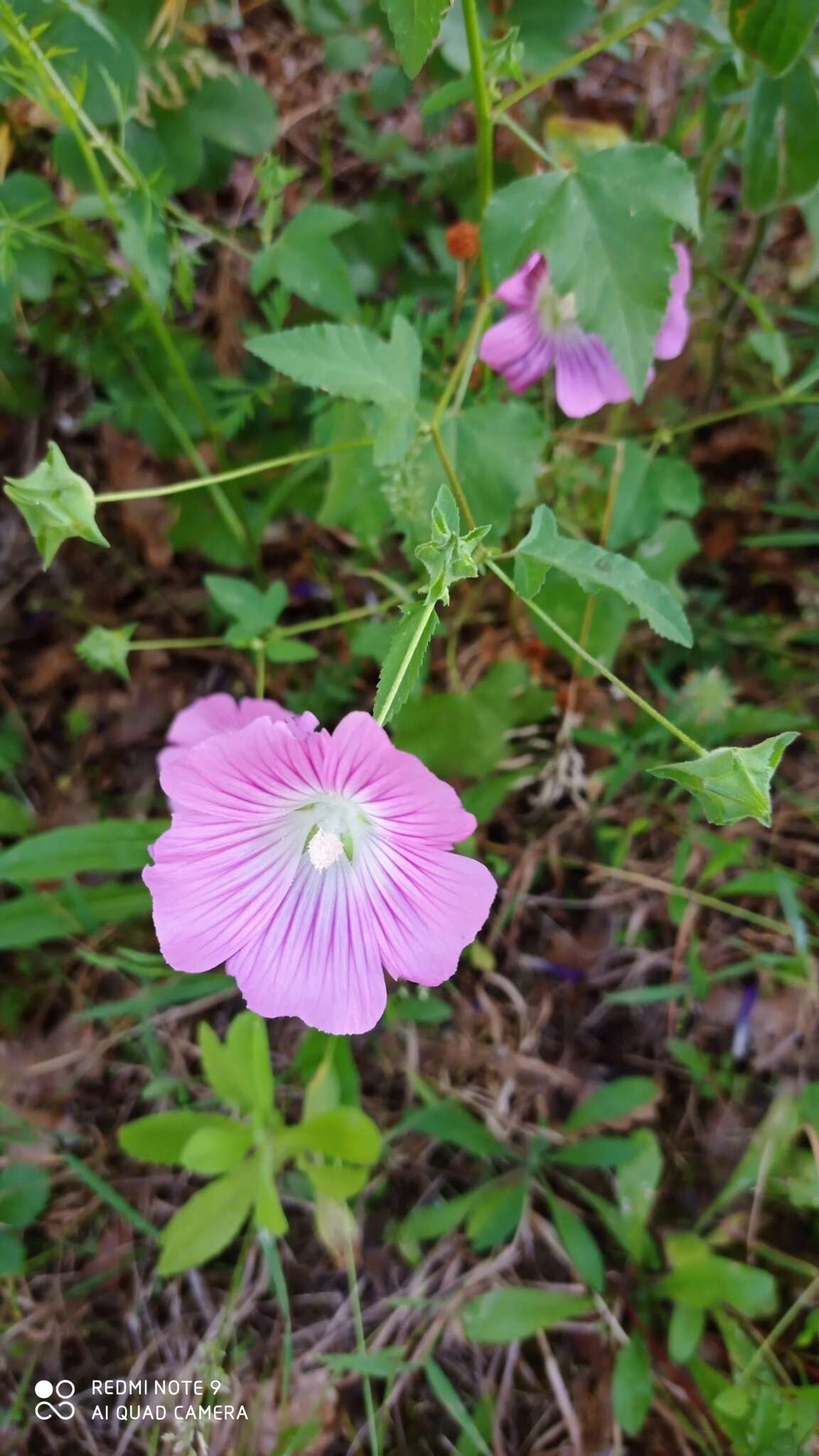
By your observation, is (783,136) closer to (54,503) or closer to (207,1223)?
(54,503)

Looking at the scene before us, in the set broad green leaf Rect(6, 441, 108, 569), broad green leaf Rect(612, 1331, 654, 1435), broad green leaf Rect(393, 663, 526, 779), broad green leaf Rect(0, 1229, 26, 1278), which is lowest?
broad green leaf Rect(612, 1331, 654, 1435)

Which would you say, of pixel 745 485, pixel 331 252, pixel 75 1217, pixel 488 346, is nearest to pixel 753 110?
pixel 488 346

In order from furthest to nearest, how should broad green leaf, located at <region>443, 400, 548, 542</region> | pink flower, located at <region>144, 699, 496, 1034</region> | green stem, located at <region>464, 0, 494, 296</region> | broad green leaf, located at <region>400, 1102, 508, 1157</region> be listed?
broad green leaf, located at <region>400, 1102, 508, 1157</region>
broad green leaf, located at <region>443, 400, 548, 542</region>
green stem, located at <region>464, 0, 494, 296</region>
pink flower, located at <region>144, 699, 496, 1034</region>

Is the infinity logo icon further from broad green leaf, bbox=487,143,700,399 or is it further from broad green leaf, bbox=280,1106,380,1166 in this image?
broad green leaf, bbox=487,143,700,399

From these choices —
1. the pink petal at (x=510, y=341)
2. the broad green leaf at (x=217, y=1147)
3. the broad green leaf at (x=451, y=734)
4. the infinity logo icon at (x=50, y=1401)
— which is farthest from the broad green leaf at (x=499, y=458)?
the infinity logo icon at (x=50, y=1401)

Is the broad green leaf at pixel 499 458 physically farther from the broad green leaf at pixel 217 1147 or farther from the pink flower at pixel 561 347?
the broad green leaf at pixel 217 1147

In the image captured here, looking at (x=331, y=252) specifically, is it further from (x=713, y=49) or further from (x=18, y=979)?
(x=18, y=979)

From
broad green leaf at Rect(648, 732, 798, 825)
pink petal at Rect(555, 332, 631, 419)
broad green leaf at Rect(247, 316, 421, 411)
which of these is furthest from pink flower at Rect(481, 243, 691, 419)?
broad green leaf at Rect(648, 732, 798, 825)
